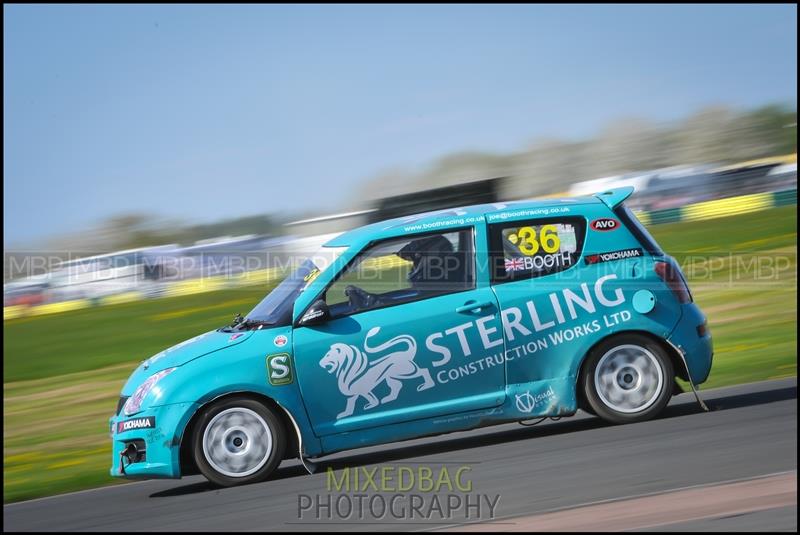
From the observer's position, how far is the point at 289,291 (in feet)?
22.8

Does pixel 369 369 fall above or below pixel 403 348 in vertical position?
below

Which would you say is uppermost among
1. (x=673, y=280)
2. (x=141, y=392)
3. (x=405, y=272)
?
(x=405, y=272)

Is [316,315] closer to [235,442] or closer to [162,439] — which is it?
[235,442]

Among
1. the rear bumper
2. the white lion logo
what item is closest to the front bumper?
the white lion logo

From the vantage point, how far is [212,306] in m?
21.3

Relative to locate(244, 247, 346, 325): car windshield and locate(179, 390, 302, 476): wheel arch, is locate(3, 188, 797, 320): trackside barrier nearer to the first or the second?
locate(244, 247, 346, 325): car windshield

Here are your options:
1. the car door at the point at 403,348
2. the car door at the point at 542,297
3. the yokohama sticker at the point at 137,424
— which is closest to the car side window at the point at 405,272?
the car door at the point at 403,348

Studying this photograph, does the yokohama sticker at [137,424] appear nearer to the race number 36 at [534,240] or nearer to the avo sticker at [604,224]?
the race number 36 at [534,240]

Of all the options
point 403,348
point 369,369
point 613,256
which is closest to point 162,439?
point 369,369

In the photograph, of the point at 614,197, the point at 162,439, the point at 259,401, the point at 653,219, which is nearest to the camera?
the point at 162,439

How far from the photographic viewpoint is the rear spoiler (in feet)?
24.0

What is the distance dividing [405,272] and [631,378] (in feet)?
6.00

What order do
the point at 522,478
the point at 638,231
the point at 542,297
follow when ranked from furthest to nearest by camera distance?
the point at 638,231 → the point at 542,297 → the point at 522,478

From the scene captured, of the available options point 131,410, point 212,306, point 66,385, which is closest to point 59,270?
point 212,306
